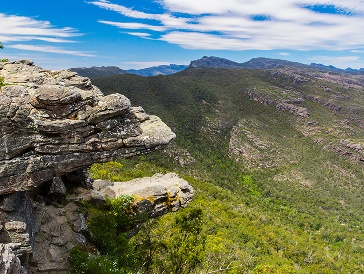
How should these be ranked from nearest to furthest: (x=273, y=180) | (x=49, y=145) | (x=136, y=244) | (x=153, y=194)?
(x=49, y=145), (x=153, y=194), (x=136, y=244), (x=273, y=180)

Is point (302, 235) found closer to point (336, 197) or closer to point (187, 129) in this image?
point (336, 197)

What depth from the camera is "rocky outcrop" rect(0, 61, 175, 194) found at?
16734 millimetres

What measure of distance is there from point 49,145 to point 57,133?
3.02 ft

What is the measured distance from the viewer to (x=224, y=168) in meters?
153

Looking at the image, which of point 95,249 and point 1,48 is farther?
point 1,48

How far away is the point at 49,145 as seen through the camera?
17719 millimetres

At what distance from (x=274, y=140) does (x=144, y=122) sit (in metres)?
165

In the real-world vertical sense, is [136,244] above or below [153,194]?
below

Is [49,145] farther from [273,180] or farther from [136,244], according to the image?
[273,180]

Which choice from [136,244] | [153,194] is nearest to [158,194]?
[153,194]

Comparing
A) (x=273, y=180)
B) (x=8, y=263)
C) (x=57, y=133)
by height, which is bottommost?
(x=273, y=180)

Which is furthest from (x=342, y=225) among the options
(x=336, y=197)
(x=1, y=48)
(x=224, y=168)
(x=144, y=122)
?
(x=1, y=48)

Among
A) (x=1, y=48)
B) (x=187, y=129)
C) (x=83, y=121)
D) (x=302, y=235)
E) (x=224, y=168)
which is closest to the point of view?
(x=83, y=121)

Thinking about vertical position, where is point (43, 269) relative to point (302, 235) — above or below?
above
